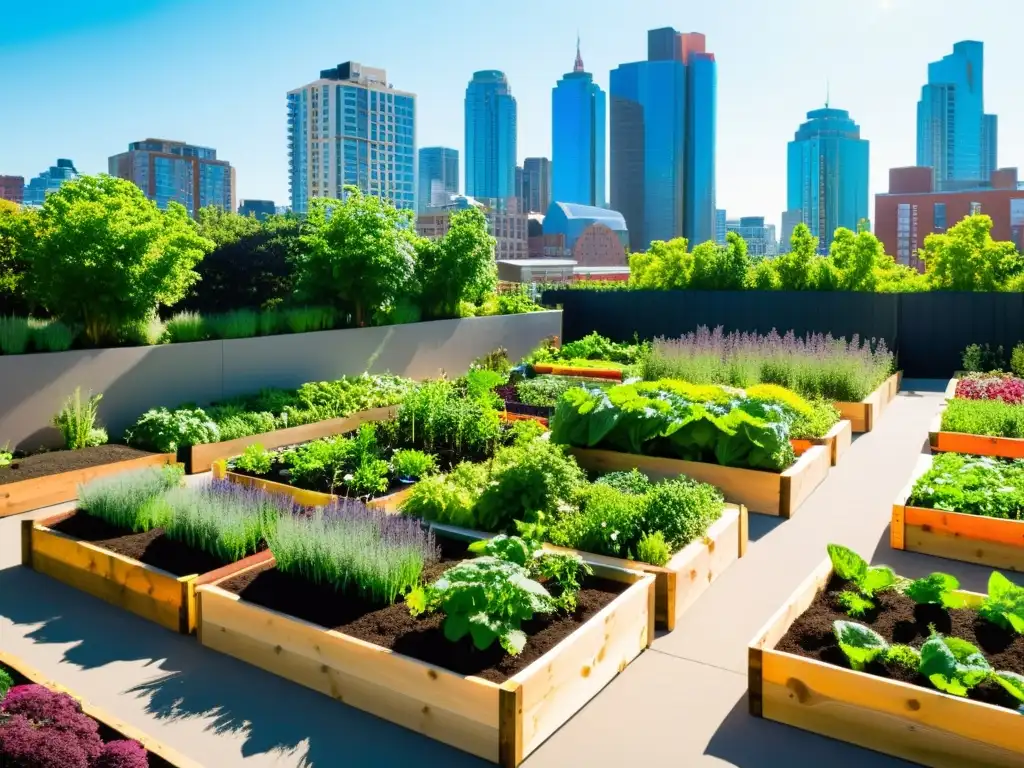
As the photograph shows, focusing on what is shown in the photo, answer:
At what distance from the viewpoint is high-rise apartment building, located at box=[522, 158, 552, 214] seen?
626ft

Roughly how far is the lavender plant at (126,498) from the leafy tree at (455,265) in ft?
21.4

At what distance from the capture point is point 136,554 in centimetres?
426

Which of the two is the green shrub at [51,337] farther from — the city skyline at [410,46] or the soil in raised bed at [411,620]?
the soil in raised bed at [411,620]

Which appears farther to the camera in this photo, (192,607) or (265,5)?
(265,5)

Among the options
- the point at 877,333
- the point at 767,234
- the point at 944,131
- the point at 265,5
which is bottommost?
the point at 877,333

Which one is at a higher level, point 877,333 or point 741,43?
point 741,43

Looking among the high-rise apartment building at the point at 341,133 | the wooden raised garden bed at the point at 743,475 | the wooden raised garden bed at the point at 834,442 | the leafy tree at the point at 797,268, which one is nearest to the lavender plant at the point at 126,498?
the wooden raised garden bed at the point at 743,475

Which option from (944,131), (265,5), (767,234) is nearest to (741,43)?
(265,5)

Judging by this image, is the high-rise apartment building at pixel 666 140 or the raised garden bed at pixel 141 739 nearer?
the raised garden bed at pixel 141 739

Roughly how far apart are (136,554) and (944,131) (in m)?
226

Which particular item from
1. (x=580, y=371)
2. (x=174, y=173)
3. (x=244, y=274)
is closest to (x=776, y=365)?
(x=580, y=371)

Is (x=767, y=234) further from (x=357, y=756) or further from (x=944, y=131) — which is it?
(x=357, y=756)

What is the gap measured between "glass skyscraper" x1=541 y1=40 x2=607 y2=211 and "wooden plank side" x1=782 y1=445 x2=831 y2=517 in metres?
183

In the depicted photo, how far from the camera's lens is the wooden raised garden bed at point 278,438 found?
6922 millimetres
